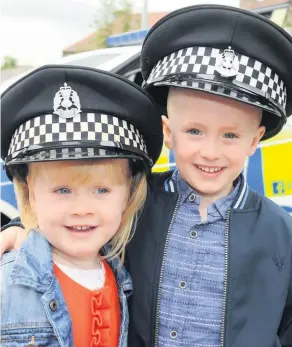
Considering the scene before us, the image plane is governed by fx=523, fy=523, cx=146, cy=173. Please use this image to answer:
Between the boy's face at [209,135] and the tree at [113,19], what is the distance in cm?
2601

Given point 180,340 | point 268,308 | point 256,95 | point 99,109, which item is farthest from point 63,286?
point 256,95

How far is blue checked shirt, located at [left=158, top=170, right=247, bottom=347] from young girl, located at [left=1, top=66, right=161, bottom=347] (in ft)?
0.52

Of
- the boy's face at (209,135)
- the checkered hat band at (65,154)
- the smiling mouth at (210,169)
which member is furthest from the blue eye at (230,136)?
the checkered hat band at (65,154)

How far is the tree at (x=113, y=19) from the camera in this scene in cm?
2723

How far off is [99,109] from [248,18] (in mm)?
551

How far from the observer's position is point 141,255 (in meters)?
1.83

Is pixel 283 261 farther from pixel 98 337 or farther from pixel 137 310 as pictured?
pixel 98 337

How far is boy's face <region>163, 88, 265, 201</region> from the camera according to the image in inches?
66.6

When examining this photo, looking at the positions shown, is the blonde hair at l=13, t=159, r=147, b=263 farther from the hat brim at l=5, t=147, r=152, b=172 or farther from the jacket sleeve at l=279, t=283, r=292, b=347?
the jacket sleeve at l=279, t=283, r=292, b=347

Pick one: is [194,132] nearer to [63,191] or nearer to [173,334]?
[63,191]

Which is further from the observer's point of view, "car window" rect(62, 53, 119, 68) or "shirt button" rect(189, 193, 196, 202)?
"car window" rect(62, 53, 119, 68)

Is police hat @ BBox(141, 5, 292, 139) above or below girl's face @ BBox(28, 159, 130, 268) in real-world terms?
above

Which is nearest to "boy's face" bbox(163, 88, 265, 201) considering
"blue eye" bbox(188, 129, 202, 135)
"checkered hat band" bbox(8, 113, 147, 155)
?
"blue eye" bbox(188, 129, 202, 135)

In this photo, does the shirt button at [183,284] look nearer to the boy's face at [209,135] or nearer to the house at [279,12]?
the boy's face at [209,135]
